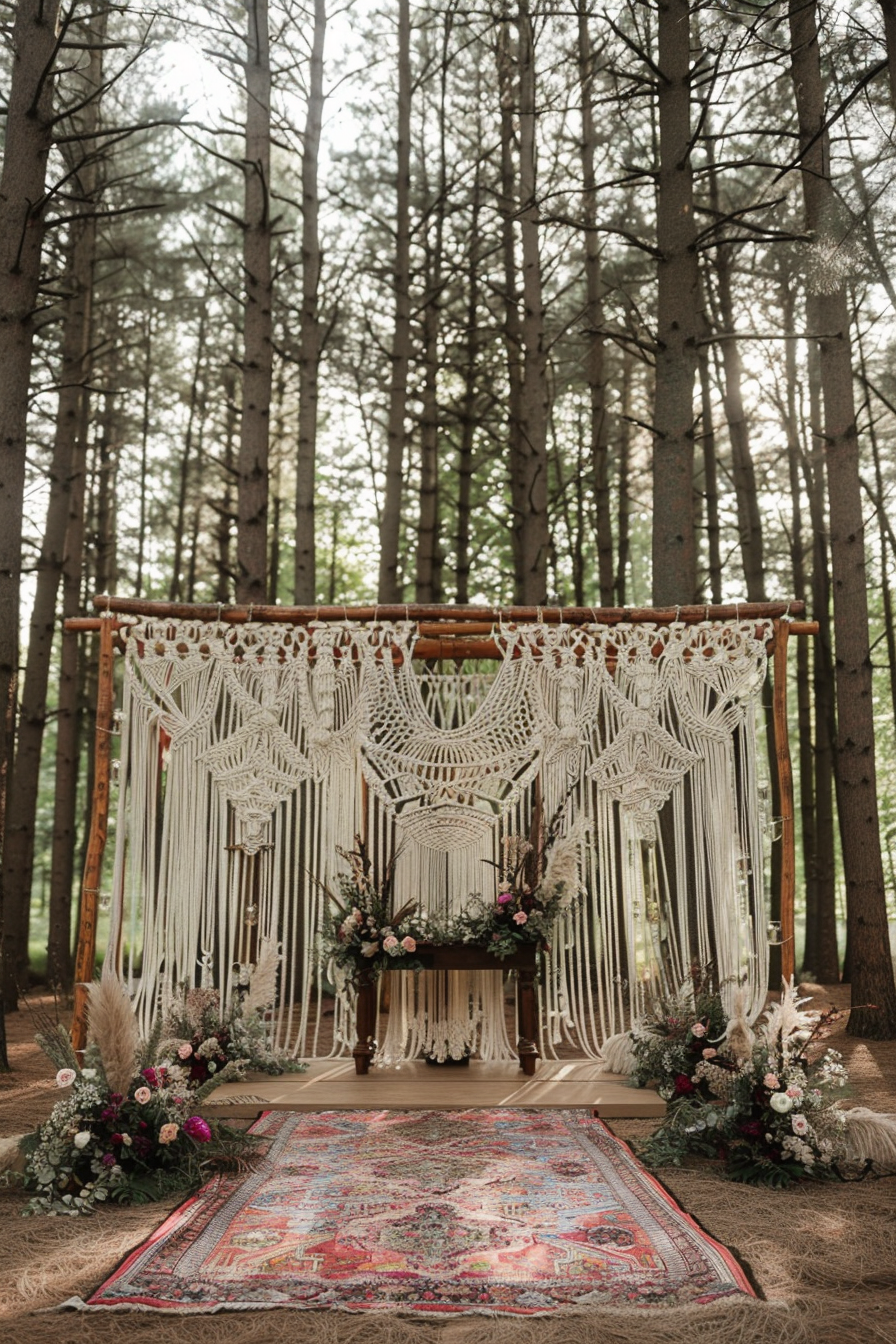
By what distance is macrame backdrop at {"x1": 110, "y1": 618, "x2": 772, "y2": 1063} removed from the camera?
488 cm

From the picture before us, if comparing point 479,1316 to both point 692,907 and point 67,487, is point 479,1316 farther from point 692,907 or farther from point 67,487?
point 67,487

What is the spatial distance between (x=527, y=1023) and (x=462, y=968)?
38 cm

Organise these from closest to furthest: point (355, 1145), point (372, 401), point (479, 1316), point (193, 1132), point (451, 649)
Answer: point (479, 1316), point (193, 1132), point (355, 1145), point (451, 649), point (372, 401)

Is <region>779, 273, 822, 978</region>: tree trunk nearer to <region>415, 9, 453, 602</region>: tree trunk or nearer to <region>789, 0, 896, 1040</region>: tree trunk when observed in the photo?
<region>789, 0, 896, 1040</region>: tree trunk

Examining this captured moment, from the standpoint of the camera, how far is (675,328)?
20.2 ft

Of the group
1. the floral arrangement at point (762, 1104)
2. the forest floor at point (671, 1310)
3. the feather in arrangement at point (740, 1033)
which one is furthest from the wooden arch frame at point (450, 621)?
the forest floor at point (671, 1310)

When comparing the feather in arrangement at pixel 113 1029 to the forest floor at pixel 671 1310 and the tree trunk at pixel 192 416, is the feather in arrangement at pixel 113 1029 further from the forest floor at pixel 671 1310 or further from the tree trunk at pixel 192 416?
the tree trunk at pixel 192 416

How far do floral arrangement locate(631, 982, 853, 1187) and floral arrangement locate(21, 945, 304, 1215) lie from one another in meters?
1.45

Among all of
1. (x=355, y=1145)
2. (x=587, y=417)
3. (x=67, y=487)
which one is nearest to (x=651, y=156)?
(x=587, y=417)

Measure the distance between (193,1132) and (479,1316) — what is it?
1.37 metres

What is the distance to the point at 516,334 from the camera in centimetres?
928

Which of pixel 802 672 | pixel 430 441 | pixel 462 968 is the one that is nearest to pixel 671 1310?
pixel 462 968

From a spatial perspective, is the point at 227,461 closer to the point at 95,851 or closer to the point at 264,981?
the point at 95,851

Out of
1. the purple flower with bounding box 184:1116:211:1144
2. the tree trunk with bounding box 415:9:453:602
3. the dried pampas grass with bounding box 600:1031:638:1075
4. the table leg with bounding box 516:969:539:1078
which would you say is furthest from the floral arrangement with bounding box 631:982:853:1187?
the tree trunk with bounding box 415:9:453:602
